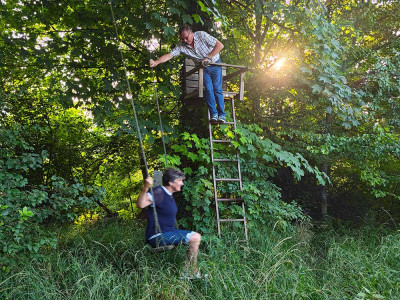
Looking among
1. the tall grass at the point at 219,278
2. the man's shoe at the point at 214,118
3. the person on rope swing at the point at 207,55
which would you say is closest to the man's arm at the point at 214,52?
the person on rope swing at the point at 207,55

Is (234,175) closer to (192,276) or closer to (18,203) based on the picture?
(192,276)

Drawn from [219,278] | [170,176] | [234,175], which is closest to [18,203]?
[170,176]

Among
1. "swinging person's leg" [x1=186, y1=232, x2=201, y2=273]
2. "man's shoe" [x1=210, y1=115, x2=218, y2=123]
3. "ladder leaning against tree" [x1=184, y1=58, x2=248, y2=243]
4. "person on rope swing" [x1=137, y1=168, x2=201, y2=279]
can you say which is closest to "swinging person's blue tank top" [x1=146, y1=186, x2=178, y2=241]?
"person on rope swing" [x1=137, y1=168, x2=201, y2=279]

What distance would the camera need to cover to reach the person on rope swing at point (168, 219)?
13.1 feet

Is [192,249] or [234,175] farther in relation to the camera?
[234,175]

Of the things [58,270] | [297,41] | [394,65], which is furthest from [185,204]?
[394,65]

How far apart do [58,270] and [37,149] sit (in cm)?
515

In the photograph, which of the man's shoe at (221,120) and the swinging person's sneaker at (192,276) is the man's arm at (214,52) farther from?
the swinging person's sneaker at (192,276)

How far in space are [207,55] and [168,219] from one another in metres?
2.77

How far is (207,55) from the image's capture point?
18.5 feet

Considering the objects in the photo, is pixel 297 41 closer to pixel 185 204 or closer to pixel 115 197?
pixel 185 204

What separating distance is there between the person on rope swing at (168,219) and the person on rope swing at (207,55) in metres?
1.89

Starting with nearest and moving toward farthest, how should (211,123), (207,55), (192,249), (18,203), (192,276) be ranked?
(192,276) < (192,249) < (18,203) < (207,55) < (211,123)

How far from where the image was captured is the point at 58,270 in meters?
4.63
